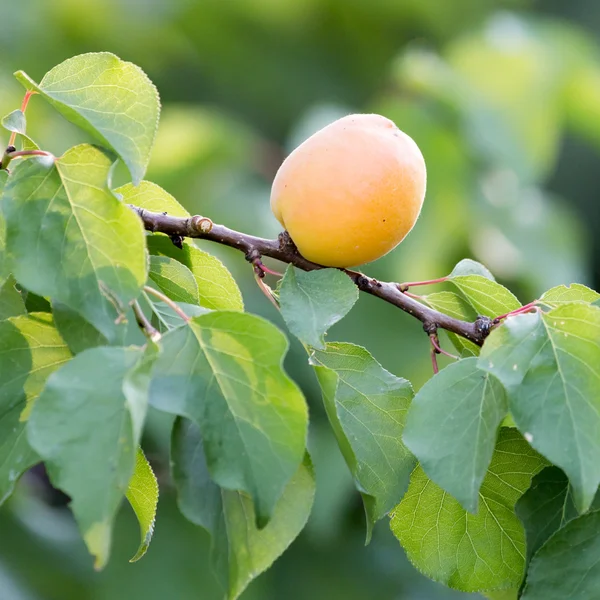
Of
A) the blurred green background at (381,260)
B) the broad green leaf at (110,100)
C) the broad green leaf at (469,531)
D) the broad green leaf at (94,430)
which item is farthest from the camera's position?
the blurred green background at (381,260)

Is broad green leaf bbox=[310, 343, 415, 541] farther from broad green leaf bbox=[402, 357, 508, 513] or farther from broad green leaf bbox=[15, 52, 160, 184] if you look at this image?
broad green leaf bbox=[15, 52, 160, 184]

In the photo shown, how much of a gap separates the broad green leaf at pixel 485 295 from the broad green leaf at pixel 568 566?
162 millimetres

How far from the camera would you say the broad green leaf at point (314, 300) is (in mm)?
585

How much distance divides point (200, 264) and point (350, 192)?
132 millimetres

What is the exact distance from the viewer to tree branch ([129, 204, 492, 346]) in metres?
0.64

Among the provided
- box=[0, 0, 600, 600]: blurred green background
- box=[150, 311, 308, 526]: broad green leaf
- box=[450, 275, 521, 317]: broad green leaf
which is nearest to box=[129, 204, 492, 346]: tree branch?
box=[450, 275, 521, 317]: broad green leaf

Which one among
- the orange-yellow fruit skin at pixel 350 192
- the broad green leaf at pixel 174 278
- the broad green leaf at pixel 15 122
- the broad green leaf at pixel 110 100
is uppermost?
the broad green leaf at pixel 110 100

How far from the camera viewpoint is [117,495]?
0.46 meters

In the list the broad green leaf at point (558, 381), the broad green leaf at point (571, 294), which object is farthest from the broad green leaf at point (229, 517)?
the broad green leaf at point (571, 294)

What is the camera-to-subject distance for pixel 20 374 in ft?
1.86

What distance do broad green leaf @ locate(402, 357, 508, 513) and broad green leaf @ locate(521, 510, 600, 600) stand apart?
0.10 metres

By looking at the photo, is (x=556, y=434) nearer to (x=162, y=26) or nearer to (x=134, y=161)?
(x=134, y=161)

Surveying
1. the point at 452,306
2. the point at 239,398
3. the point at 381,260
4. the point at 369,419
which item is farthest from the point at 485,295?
the point at 381,260

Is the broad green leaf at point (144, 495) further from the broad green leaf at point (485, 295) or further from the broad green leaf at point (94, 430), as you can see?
the broad green leaf at point (485, 295)
